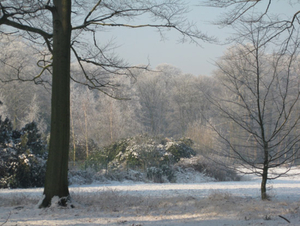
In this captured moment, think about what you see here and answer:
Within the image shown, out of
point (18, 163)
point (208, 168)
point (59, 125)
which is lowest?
point (208, 168)

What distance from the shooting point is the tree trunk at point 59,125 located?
533 cm

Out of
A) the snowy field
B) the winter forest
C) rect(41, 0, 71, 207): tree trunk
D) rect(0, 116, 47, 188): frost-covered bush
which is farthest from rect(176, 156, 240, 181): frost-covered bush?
rect(41, 0, 71, 207): tree trunk

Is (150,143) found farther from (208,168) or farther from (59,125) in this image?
(59,125)

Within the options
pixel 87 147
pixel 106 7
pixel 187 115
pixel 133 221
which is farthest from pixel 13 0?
pixel 187 115

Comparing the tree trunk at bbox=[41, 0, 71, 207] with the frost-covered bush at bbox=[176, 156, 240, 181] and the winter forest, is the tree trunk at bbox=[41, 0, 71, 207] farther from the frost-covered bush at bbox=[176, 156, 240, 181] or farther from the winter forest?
the frost-covered bush at bbox=[176, 156, 240, 181]

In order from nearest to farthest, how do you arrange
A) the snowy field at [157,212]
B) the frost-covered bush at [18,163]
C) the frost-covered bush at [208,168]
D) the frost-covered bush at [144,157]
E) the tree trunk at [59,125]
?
the snowy field at [157,212] < the tree trunk at [59,125] < the frost-covered bush at [18,163] < the frost-covered bush at [144,157] < the frost-covered bush at [208,168]

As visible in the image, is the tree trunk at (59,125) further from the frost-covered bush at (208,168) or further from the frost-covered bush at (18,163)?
the frost-covered bush at (208,168)

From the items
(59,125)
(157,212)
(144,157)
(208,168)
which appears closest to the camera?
(157,212)

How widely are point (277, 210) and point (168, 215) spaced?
1703mm

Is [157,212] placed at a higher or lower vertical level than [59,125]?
lower

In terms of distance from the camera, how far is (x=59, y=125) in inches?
211

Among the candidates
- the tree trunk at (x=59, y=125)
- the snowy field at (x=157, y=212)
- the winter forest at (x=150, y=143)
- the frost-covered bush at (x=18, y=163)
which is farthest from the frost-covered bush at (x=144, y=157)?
the tree trunk at (x=59, y=125)

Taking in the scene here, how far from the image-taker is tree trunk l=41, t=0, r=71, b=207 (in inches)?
210

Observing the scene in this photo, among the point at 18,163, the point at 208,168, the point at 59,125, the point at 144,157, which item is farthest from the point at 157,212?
the point at 144,157
